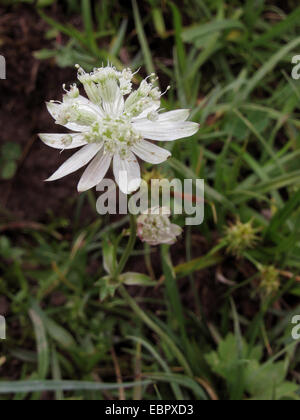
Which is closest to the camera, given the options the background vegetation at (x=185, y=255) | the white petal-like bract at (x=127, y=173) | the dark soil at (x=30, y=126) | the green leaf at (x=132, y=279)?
the white petal-like bract at (x=127, y=173)

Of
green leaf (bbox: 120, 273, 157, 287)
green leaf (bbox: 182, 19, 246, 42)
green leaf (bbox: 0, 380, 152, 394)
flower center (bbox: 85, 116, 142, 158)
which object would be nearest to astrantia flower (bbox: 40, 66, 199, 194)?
flower center (bbox: 85, 116, 142, 158)

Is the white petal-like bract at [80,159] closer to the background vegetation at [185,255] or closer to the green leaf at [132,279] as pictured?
the background vegetation at [185,255]

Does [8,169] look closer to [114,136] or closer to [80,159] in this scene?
[80,159]

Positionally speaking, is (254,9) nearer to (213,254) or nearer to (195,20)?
(195,20)

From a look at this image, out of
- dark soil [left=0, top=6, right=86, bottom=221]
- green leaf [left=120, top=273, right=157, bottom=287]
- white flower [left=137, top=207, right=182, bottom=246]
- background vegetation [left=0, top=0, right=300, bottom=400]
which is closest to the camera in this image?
white flower [left=137, top=207, right=182, bottom=246]

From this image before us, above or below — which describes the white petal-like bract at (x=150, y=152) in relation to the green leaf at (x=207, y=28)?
below

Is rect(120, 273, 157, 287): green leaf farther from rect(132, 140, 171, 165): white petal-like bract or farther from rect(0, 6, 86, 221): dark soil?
rect(0, 6, 86, 221): dark soil

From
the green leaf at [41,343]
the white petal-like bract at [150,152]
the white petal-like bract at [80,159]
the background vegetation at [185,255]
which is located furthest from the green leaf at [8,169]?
the white petal-like bract at [150,152]
